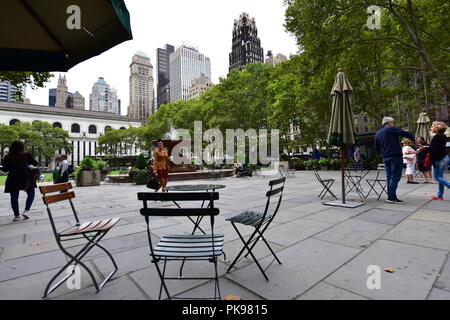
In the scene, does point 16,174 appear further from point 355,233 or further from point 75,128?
point 75,128

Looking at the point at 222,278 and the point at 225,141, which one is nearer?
the point at 222,278

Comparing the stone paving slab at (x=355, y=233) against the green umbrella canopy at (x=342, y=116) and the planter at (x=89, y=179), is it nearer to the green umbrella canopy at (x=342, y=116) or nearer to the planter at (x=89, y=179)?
the green umbrella canopy at (x=342, y=116)

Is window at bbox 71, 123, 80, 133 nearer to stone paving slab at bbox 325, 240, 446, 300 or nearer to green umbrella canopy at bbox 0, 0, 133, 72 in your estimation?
green umbrella canopy at bbox 0, 0, 133, 72

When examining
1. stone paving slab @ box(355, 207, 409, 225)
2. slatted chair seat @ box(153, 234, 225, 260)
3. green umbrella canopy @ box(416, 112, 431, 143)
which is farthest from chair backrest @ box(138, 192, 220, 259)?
green umbrella canopy @ box(416, 112, 431, 143)

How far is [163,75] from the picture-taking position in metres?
181

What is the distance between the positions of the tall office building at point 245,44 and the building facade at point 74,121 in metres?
54.6

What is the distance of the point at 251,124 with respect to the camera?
96.1 ft

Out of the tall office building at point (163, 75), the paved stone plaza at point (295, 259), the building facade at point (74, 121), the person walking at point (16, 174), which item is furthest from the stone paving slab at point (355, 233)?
the tall office building at point (163, 75)

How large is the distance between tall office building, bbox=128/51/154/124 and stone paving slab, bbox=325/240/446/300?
174135mm

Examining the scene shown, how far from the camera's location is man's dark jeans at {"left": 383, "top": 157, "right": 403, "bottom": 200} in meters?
5.86
